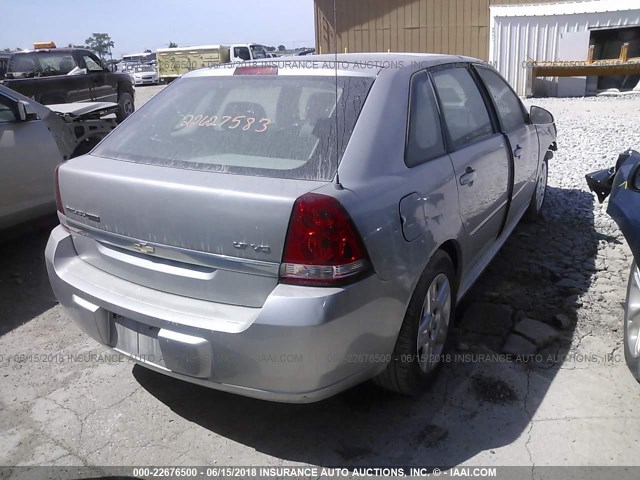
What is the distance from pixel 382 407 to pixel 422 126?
144 centimetres

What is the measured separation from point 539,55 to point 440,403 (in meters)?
16.6

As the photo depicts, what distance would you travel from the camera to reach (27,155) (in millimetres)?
4914

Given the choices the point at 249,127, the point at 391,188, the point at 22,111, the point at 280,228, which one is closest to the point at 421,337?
the point at 391,188

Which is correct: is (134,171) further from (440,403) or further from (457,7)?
(457,7)

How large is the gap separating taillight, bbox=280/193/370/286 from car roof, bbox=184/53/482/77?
0.83 meters

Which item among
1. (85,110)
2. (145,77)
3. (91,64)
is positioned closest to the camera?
(85,110)

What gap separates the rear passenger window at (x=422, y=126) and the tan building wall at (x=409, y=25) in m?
16.1

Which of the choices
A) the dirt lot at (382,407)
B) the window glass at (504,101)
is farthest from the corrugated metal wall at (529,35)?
the dirt lot at (382,407)

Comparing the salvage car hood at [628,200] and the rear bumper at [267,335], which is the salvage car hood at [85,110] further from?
the salvage car hood at [628,200]

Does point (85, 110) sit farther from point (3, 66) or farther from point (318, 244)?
point (3, 66)

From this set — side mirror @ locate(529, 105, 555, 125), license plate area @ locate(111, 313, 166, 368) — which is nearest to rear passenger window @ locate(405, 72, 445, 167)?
license plate area @ locate(111, 313, 166, 368)

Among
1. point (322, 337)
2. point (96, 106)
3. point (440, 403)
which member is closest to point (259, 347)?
point (322, 337)

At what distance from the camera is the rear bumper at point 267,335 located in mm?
2139

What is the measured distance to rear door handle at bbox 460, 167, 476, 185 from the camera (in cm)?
305
